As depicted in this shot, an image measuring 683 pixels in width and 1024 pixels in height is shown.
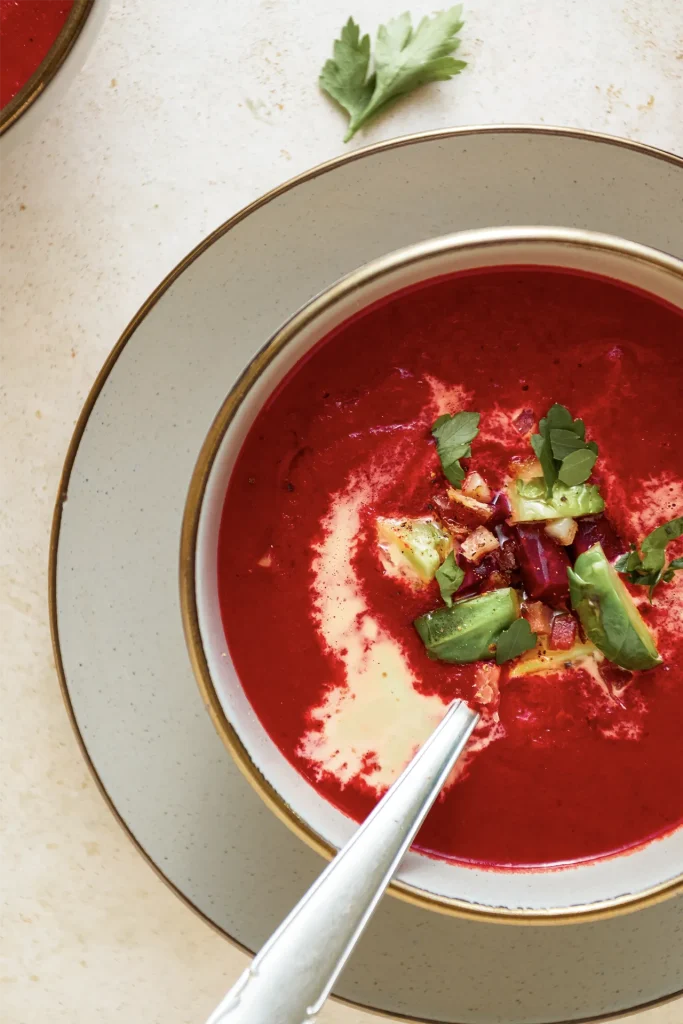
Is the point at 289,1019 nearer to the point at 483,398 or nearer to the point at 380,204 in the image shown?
the point at 483,398

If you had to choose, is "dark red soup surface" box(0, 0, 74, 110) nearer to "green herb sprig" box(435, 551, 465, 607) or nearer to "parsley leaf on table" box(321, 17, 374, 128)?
"parsley leaf on table" box(321, 17, 374, 128)

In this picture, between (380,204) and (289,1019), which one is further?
(380,204)

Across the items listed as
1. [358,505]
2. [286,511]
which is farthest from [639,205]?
[286,511]

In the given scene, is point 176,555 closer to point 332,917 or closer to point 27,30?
point 332,917

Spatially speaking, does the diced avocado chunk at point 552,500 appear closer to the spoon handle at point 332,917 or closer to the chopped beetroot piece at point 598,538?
the chopped beetroot piece at point 598,538

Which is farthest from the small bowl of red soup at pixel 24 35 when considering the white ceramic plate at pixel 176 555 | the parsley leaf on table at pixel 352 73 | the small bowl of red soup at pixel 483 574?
the small bowl of red soup at pixel 483 574

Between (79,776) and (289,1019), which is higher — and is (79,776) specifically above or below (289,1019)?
above
